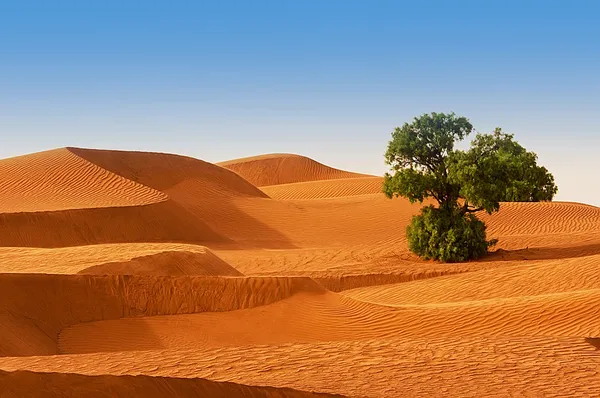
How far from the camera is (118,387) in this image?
276 inches

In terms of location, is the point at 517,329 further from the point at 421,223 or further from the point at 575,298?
the point at 421,223

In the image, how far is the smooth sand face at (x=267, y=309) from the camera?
7766 millimetres

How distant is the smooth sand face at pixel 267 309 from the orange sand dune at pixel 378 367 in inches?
1.3

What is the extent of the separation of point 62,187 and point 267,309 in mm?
19540

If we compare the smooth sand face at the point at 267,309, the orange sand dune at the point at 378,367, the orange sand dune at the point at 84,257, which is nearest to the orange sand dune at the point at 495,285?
the smooth sand face at the point at 267,309

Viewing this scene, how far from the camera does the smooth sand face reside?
7.77 m

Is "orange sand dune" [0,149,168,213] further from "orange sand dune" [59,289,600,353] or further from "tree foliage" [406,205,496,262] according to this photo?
"orange sand dune" [59,289,600,353]

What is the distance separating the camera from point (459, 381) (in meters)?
8.08

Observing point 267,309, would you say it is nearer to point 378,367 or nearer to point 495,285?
point 378,367

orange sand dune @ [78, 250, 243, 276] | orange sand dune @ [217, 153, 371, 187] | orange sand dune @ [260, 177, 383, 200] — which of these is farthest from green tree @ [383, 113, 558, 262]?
orange sand dune @ [217, 153, 371, 187]

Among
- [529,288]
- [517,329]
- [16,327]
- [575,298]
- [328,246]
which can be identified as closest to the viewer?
[16,327]

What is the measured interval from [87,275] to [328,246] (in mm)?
16360

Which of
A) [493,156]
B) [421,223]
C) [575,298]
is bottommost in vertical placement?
[575,298]

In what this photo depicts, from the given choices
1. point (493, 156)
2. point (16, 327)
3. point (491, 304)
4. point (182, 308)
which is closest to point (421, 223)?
point (493, 156)
